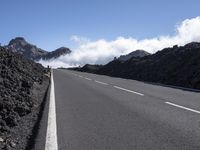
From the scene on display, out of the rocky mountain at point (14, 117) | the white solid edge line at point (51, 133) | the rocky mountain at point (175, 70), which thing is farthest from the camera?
the rocky mountain at point (175, 70)

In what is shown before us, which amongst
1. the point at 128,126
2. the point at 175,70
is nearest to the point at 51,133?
the point at 128,126

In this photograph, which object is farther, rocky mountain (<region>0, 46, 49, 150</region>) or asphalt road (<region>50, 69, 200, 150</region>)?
rocky mountain (<region>0, 46, 49, 150</region>)

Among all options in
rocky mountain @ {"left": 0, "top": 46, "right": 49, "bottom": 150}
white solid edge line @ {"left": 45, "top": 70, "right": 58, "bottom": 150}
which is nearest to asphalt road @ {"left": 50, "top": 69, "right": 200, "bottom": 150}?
white solid edge line @ {"left": 45, "top": 70, "right": 58, "bottom": 150}

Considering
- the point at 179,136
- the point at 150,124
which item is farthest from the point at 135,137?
the point at 150,124

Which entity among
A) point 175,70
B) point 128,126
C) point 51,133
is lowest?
point 51,133

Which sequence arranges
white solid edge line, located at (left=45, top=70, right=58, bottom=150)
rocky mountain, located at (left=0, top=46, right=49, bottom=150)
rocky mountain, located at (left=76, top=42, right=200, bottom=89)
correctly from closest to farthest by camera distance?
1. white solid edge line, located at (left=45, top=70, right=58, bottom=150)
2. rocky mountain, located at (left=0, top=46, right=49, bottom=150)
3. rocky mountain, located at (left=76, top=42, right=200, bottom=89)

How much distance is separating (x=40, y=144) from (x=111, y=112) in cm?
402

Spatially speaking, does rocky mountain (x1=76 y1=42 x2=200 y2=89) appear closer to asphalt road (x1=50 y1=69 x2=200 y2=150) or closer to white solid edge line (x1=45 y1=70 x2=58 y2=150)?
asphalt road (x1=50 y1=69 x2=200 y2=150)

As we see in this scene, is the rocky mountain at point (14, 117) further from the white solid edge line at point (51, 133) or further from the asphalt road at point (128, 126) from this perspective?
the asphalt road at point (128, 126)

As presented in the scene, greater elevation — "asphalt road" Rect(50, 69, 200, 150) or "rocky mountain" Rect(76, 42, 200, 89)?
"rocky mountain" Rect(76, 42, 200, 89)

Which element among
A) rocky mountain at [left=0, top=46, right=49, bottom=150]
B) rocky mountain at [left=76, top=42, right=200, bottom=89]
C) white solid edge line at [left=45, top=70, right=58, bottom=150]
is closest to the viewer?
white solid edge line at [left=45, top=70, right=58, bottom=150]

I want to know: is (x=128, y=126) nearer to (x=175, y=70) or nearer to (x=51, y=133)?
(x=51, y=133)

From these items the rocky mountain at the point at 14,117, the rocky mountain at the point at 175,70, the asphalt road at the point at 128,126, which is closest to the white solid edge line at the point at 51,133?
the asphalt road at the point at 128,126

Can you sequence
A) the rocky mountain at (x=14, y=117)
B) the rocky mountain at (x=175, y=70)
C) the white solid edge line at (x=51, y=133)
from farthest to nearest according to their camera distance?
the rocky mountain at (x=175, y=70) → the rocky mountain at (x=14, y=117) → the white solid edge line at (x=51, y=133)
